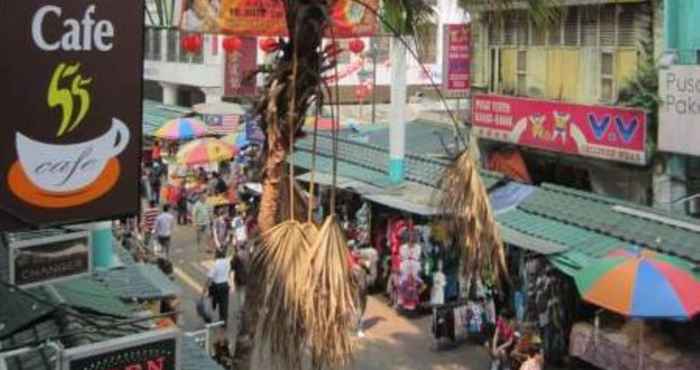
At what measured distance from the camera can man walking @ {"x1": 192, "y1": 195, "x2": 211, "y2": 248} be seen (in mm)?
21953

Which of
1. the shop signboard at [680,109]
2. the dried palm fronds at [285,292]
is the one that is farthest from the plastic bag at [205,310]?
the dried palm fronds at [285,292]

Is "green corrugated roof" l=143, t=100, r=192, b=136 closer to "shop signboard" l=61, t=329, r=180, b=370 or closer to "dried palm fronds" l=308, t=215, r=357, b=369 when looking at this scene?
"dried palm fronds" l=308, t=215, r=357, b=369

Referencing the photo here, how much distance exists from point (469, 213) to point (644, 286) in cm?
467

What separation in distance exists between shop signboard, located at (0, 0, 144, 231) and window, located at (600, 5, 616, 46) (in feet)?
41.7

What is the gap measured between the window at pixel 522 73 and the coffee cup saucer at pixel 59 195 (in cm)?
1461

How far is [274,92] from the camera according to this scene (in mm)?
7348

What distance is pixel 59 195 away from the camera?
5.30 meters

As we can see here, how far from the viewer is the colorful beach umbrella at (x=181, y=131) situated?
92.0ft

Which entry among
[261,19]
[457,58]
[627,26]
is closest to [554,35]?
[627,26]

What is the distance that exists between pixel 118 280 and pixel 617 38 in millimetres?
9981

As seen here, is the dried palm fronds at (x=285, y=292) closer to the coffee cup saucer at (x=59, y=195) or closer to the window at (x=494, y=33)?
the coffee cup saucer at (x=59, y=195)

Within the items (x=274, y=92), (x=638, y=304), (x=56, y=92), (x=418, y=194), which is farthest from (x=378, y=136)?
(x=56, y=92)

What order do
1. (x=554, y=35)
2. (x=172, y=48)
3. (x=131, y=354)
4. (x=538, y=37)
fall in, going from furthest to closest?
1. (x=172, y=48)
2. (x=538, y=37)
3. (x=554, y=35)
4. (x=131, y=354)

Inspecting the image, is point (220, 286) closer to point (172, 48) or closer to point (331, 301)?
point (331, 301)
